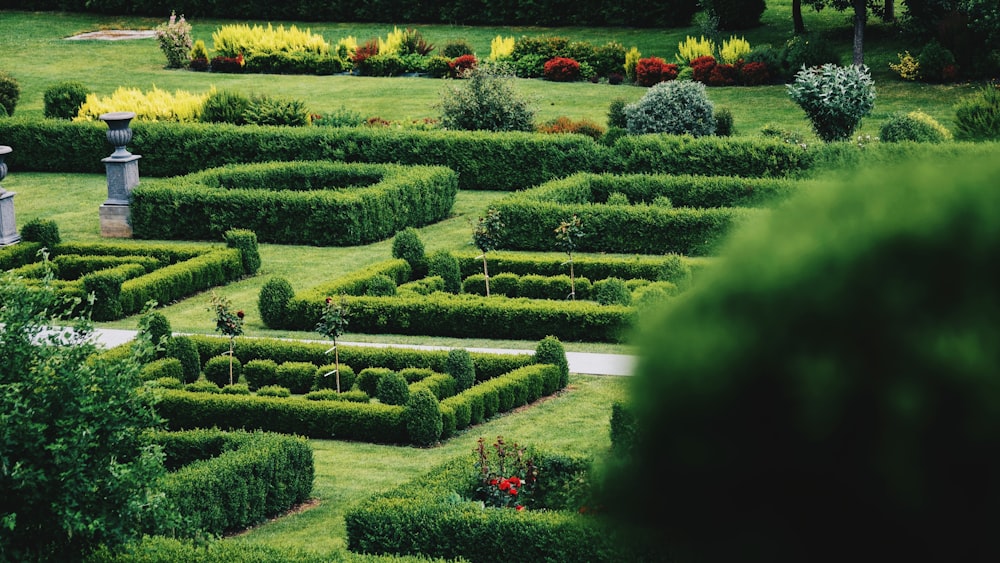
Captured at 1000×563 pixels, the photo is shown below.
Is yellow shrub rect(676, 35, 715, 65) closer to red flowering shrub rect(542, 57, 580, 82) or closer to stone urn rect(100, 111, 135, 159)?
red flowering shrub rect(542, 57, 580, 82)

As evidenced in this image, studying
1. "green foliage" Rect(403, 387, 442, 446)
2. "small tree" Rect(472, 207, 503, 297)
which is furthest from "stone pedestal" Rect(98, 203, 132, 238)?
"green foliage" Rect(403, 387, 442, 446)

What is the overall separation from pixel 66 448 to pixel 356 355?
7.70m

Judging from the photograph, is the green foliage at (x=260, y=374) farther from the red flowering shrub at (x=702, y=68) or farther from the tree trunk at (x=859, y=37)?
the red flowering shrub at (x=702, y=68)

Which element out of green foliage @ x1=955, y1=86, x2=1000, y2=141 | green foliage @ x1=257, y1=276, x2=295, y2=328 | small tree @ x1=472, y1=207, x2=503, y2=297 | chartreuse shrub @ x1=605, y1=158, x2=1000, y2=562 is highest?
chartreuse shrub @ x1=605, y1=158, x2=1000, y2=562

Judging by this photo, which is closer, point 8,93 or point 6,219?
point 6,219

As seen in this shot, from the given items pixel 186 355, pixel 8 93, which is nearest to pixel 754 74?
pixel 8 93

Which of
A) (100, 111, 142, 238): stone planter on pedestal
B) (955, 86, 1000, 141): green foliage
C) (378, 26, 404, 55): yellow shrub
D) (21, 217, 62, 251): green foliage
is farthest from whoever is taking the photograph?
(378, 26, 404, 55): yellow shrub

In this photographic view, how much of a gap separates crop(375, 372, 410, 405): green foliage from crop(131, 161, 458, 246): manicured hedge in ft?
28.4

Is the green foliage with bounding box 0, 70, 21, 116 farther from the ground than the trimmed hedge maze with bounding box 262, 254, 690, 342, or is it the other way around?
the green foliage with bounding box 0, 70, 21, 116

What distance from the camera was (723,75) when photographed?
34.9 m

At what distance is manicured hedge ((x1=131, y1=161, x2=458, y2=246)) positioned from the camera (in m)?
22.2

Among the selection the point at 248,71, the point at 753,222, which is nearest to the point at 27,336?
the point at 753,222

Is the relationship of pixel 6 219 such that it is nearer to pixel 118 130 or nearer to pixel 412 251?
pixel 118 130

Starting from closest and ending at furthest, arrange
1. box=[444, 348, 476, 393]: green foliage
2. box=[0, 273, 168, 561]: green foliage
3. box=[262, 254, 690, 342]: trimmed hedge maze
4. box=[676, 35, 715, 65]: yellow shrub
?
box=[0, 273, 168, 561]: green foliage → box=[444, 348, 476, 393]: green foliage → box=[262, 254, 690, 342]: trimmed hedge maze → box=[676, 35, 715, 65]: yellow shrub
